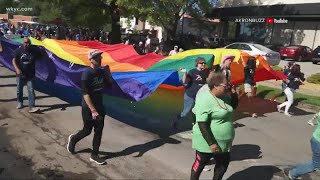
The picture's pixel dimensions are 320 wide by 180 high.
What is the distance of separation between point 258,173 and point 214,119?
2201 mm

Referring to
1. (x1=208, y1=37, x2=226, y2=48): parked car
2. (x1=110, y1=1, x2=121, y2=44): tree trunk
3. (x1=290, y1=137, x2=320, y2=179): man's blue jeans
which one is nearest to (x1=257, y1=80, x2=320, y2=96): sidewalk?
(x1=290, y1=137, x2=320, y2=179): man's blue jeans

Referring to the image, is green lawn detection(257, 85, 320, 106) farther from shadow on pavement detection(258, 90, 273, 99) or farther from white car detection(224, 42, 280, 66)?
white car detection(224, 42, 280, 66)

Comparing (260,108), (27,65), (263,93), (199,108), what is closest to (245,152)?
(199,108)

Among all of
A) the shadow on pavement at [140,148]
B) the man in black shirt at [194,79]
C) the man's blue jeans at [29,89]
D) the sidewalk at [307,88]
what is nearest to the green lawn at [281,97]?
the sidewalk at [307,88]

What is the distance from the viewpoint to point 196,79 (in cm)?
775

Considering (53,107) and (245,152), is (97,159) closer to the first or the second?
(245,152)

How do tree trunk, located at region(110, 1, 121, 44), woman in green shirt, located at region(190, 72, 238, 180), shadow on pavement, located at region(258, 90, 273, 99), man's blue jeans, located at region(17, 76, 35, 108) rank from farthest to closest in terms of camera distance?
tree trunk, located at region(110, 1, 121, 44) → shadow on pavement, located at region(258, 90, 273, 99) → man's blue jeans, located at region(17, 76, 35, 108) → woman in green shirt, located at region(190, 72, 238, 180)

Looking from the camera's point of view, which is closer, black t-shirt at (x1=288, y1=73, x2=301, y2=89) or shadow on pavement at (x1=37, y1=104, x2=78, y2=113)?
shadow on pavement at (x1=37, y1=104, x2=78, y2=113)

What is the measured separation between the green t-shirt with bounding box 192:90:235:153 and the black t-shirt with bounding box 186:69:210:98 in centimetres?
275

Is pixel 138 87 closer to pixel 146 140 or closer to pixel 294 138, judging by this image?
pixel 146 140

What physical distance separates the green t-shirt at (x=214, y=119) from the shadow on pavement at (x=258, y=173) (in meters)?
1.58

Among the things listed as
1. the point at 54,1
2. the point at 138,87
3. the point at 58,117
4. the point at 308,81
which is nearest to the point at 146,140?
the point at 138,87

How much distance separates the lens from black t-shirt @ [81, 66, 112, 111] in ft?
20.4

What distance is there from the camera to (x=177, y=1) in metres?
28.0
